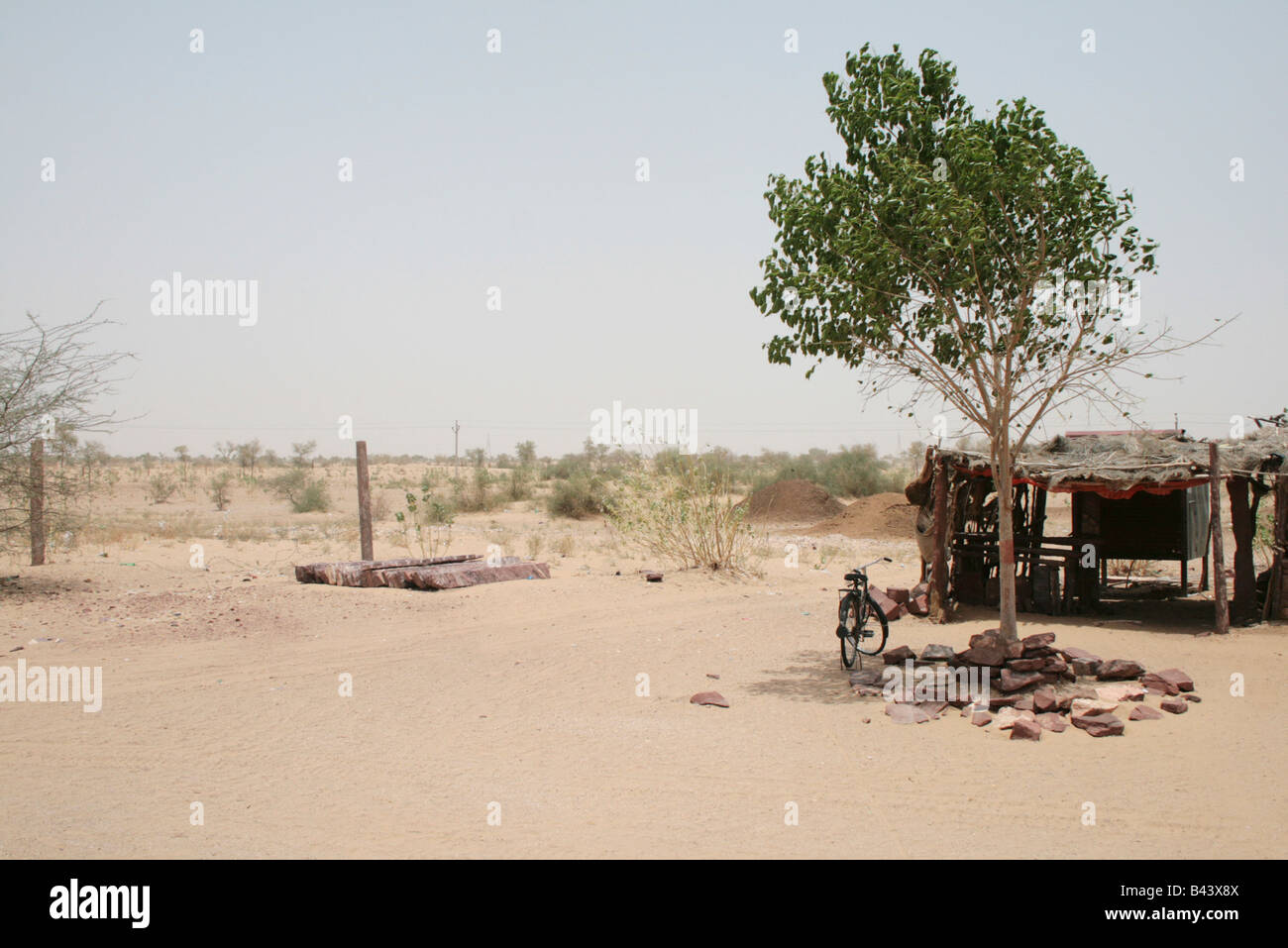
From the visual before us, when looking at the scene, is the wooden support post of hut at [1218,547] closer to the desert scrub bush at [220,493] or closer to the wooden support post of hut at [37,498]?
the wooden support post of hut at [37,498]

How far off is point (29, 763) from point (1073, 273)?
9.48 metres

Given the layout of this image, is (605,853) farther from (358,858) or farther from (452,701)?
(452,701)

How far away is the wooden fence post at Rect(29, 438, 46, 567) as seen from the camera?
14281 millimetres

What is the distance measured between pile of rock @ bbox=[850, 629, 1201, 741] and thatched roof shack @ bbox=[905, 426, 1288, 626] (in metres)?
3.17

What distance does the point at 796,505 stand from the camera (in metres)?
31.2

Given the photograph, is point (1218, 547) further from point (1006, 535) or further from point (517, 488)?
point (517, 488)

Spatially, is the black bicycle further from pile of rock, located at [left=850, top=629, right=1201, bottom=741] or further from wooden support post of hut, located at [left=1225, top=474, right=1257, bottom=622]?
wooden support post of hut, located at [left=1225, top=474, right=1257, bottom=622]

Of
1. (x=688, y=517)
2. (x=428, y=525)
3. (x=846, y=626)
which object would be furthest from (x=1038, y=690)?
(x=428, y=525)

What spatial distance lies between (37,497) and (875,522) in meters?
20.4

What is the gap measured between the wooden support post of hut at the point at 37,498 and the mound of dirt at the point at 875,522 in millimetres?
18968

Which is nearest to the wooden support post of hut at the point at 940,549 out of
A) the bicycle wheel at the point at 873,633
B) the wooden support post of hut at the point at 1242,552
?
the bicycle wheel at the point at 873,633

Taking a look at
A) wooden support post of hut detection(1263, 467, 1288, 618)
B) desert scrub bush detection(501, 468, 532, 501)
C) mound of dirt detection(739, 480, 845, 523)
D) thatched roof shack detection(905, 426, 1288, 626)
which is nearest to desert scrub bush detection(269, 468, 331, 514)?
desert scrub bush detection(501, 468, 532, 501)
